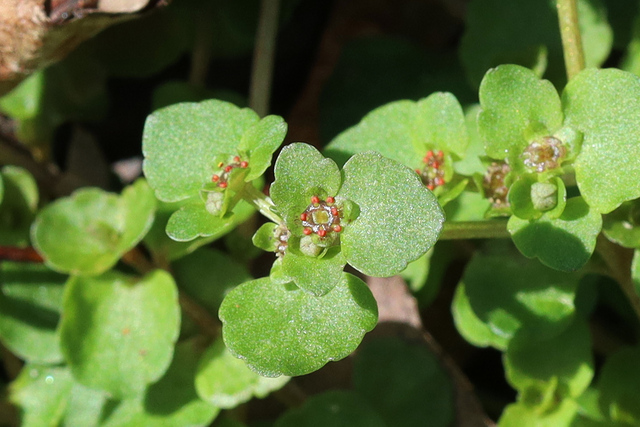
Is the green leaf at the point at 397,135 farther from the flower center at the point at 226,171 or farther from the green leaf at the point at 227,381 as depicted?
the green leaf at the point at 227,381

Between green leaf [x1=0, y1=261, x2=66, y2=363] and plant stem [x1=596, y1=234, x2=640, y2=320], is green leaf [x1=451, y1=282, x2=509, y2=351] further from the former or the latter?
green leaf [x1=0, y1=261, x2=66, y2=363]

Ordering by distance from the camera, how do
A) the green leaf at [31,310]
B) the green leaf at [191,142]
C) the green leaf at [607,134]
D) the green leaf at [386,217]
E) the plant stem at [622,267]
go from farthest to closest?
the green leaf at [31,310] → the plant stem at [622,267] → the green leaf at [191,142] → the green leaf at [607,134] → the green leaf at [386,217]

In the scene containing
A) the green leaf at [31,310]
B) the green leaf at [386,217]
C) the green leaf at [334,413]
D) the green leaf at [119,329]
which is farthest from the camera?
the green leaf at [31,310]

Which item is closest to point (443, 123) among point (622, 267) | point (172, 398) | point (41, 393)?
point (622, 267)

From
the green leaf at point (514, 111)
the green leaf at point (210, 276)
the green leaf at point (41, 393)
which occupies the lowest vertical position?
the green leaf at point (41, 393)

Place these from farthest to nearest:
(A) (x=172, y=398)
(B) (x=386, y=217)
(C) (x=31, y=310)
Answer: (C) (x=31, y=310) < (A) (x=172, y=398) < (B) (x=386, y=217)

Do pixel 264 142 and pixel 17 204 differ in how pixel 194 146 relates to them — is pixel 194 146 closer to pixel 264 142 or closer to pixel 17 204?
pixel 264 142

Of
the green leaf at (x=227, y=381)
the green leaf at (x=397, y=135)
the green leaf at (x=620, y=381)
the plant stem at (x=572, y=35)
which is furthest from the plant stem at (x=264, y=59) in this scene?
the green leaf at (x=620, y=381)

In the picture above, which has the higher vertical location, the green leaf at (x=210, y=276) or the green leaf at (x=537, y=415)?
the green leaf at (x=210, y=276)
